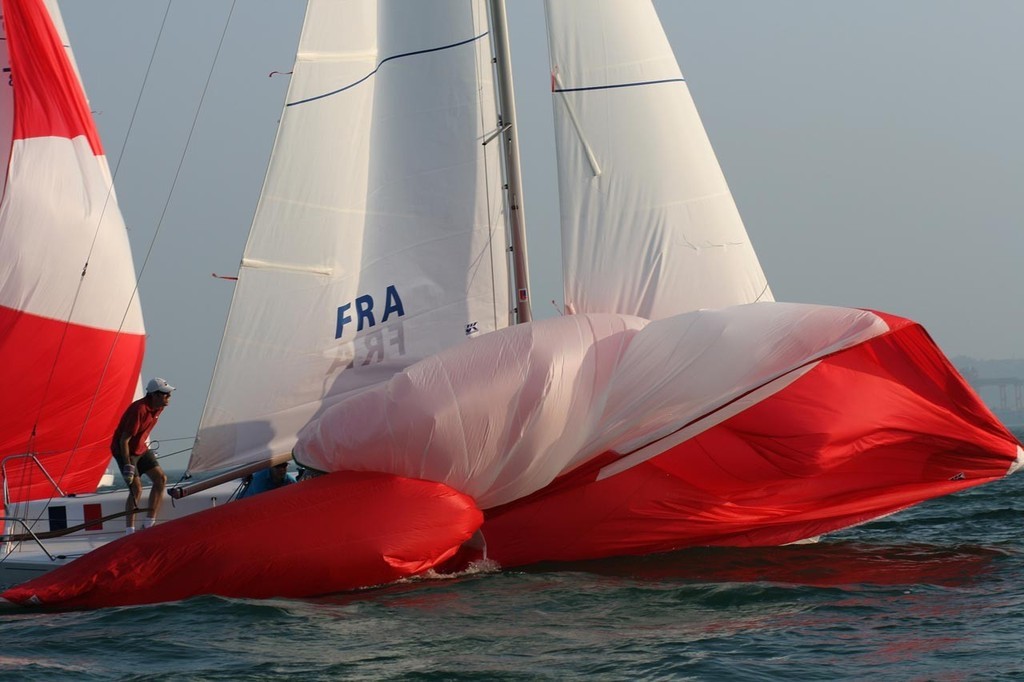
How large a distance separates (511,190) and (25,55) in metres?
5.43

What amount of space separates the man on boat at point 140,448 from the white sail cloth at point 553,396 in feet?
4.91

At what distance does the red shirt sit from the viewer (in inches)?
417

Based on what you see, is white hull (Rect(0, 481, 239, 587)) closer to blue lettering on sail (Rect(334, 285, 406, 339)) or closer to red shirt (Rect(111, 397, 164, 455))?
red shirt (Rect(111, 397, 164, 455))

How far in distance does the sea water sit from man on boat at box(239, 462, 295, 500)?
196 cm

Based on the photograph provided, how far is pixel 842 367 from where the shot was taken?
1005 centimetres

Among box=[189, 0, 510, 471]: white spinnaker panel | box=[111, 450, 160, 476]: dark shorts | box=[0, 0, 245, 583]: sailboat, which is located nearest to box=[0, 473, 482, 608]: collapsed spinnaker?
box=[111, 450, 160, 476]: dark shorts

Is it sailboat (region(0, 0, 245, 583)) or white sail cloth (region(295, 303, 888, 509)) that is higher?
sailboat (region(0, 0, 245, 583))

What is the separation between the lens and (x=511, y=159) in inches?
445

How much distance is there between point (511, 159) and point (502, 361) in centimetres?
248

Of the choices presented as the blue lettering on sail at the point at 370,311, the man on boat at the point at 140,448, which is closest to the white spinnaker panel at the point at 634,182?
the blue lettering on sail at the point at 370,311

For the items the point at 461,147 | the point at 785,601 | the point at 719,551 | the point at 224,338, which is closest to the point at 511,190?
the point at 461,147

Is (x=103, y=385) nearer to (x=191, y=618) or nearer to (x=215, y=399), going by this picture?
(x=215, y=399)

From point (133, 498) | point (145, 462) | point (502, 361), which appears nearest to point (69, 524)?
point (133, 498)

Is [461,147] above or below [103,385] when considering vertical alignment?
above
